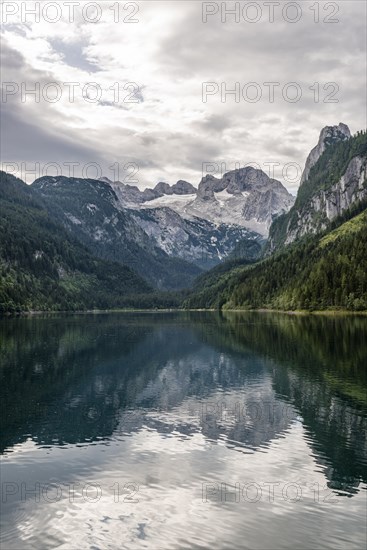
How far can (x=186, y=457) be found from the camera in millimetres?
38562

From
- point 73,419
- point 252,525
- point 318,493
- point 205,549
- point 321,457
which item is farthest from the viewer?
point 73,419

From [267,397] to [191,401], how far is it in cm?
926

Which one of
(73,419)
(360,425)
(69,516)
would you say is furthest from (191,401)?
(69,516)

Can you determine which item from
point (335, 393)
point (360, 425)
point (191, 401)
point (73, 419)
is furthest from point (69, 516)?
point (335, 393)

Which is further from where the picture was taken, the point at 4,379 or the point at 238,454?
the point at 4,379

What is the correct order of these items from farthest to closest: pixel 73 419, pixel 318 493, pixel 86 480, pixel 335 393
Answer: pixel 335 393
pixel 73 419
pixel 86 480
pixel 318 493

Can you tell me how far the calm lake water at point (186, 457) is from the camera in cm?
2619

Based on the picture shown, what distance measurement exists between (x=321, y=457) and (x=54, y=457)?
67.3ft

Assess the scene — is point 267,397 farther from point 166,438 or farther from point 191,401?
point 166,438

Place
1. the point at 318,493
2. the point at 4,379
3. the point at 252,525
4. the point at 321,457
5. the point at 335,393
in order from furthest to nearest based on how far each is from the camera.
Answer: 1. the point at 4,379
2. the point at 335,393
3. the point at 321,457
4. the point at 318,493
5. the point at 252,525

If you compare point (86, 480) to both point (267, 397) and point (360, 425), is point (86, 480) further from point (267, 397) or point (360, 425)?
point (267, 397)

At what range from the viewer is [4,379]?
237 ft

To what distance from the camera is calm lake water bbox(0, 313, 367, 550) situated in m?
26.2

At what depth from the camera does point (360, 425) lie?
1791 inches
